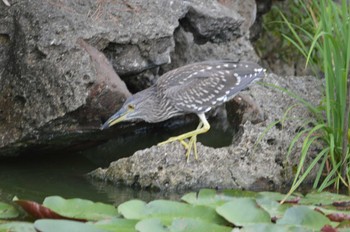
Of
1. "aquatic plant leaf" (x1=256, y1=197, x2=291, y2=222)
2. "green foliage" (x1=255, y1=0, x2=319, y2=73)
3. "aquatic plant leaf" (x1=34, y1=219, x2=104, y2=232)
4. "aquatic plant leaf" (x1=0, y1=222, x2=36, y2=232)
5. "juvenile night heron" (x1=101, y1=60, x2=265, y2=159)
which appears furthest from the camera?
"green foliage" (x1=255, y1=0, x2=319, y2=73)

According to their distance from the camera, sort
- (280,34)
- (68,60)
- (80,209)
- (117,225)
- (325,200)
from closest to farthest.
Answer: (117,225) → (80,209) → (325,200) → (68,60) → (280,34)

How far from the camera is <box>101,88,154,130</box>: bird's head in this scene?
8102 millimetres

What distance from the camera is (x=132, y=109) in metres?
8.27

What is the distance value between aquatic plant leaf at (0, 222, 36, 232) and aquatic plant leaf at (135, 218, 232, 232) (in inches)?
23.8

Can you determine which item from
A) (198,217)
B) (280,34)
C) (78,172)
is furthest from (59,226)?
(280,34)

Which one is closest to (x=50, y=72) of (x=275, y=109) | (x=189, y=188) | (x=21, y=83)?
(x=21, y=83)

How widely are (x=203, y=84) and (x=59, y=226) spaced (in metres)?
3.35

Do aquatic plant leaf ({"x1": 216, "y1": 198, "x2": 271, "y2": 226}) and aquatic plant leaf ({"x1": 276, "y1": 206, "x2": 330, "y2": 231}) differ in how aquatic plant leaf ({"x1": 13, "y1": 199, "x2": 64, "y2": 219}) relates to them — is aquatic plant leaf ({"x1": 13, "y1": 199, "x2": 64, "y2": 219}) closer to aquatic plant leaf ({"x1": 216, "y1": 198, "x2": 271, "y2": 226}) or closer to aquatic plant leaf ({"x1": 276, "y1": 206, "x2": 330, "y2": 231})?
aquatic plant leaf ({"x1": 216, "y1": 198, "x2": 271, "y2": 226})

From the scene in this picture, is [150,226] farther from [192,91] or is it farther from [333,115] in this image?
[192,91]

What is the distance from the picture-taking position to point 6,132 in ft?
27.1

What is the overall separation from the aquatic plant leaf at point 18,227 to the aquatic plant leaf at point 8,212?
312 millimetres

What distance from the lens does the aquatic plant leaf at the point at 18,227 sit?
5.56m

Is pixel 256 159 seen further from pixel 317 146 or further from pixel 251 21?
pixel 251 21

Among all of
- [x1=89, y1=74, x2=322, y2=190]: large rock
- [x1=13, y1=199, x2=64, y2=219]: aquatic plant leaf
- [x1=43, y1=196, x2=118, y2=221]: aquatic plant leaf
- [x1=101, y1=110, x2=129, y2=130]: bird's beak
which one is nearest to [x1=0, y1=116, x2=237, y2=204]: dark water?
[x1=89, y1=74, x2=322, y2=190]: large rock
